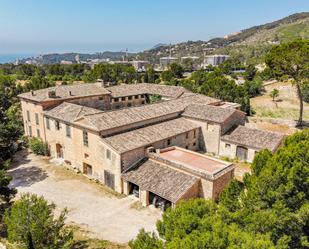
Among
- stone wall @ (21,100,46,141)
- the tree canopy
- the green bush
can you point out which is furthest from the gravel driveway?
the tree canopy

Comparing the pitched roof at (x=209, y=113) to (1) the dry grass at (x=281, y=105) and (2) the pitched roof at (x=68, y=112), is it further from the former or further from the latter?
(1) the dry grass at (x=281, y=105)

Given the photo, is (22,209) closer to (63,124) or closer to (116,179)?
(116,179)

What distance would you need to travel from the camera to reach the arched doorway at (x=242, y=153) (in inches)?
1494

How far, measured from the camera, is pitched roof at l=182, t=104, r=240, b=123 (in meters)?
39.8

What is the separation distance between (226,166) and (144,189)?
9028 millimetres

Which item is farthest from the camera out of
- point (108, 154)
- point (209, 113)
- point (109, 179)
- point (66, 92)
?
point (66, 92)

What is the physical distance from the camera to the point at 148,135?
111ft

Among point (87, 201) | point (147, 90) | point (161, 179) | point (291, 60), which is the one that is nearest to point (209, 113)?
point (161, 179)

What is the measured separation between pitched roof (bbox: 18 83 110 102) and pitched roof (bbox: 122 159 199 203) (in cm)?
2086

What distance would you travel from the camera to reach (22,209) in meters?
16.5

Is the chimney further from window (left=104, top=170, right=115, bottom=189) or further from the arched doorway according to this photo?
the arched doorway

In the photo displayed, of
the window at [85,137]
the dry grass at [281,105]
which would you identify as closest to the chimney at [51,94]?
the window at [85,137]

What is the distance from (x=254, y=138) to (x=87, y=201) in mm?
24208

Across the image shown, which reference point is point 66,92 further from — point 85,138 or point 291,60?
point 291,60
